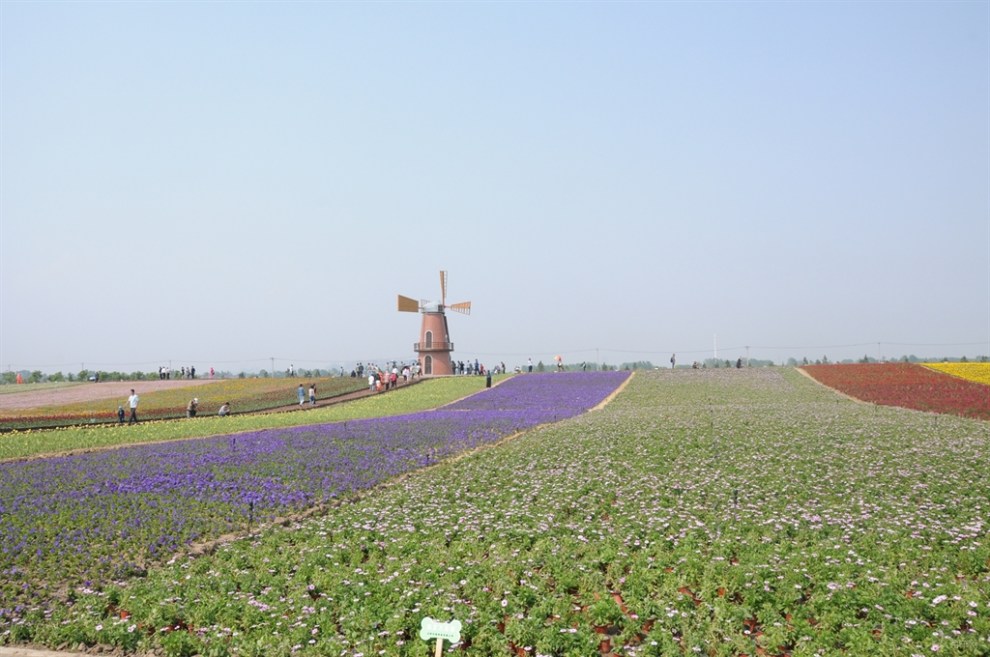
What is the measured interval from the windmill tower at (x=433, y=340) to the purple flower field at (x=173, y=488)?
41442 mm

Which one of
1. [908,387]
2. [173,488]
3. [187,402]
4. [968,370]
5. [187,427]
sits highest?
[968,370]

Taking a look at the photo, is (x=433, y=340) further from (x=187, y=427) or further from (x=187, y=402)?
(x=187, y=427)

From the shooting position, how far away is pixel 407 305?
75.8 meters

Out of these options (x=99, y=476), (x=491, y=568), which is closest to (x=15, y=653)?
(x=491, y=568)

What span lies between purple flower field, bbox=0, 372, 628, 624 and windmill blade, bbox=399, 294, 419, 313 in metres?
43.1

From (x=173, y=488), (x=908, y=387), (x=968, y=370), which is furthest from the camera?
(x=968, y=370)

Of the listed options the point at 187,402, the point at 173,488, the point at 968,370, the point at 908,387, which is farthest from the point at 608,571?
the point at 968,370

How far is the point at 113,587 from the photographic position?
1152 cm

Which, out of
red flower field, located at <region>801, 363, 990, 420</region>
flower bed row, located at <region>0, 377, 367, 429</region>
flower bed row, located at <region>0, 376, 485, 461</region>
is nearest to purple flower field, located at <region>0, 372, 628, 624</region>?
flower bed row, located at <region>0, 376, 485, 461</region>

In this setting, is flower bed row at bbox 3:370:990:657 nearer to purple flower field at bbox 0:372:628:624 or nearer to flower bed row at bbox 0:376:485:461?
purple flower field at bbox 0:372:628:624

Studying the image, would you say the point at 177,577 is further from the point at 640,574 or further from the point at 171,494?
the point at 640,574

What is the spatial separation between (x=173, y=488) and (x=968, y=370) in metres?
57.0

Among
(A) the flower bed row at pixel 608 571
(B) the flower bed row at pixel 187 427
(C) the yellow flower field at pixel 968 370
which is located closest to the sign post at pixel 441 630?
(A) the flower bed row at pixel 608 571

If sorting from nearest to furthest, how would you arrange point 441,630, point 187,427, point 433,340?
point 441,630
point 187,427
point 433,340
